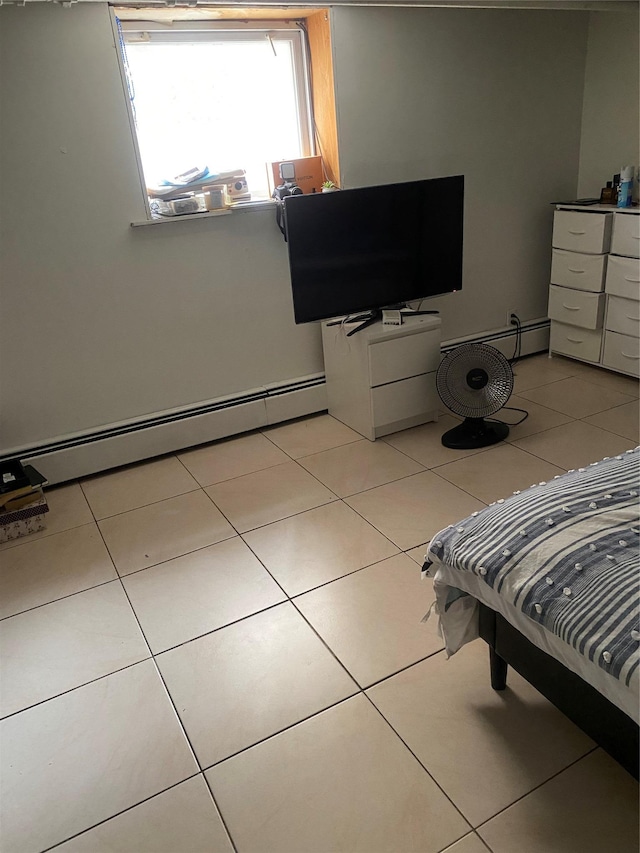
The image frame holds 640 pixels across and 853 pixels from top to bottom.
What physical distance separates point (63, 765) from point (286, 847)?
2.22ft


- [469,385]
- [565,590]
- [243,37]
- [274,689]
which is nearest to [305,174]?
[243,37]

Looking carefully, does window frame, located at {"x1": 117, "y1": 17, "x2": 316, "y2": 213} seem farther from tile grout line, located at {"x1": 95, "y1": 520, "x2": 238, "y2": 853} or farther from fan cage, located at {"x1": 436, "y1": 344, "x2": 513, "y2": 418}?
tile grout line, located at {"x1": 95, "y1": 520, "x2": 238, "y2": 853}

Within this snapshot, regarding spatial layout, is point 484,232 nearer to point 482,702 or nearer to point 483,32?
point 483,32

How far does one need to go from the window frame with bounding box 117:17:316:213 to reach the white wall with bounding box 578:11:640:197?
1.89m

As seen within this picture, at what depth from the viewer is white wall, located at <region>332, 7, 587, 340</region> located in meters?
3.33

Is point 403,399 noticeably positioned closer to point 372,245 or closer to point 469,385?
point 469,385

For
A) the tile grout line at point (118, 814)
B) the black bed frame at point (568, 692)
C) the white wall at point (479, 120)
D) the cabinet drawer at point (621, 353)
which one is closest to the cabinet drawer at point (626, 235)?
the cabinet drawer at point (621, 353)

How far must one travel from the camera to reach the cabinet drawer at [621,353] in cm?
373

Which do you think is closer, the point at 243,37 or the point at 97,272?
the point at 97,272

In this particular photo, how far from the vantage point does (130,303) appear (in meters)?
3.15

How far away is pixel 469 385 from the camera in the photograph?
3.21 m

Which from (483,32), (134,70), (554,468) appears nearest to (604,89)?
(483,32)

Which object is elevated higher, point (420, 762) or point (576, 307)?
point (576, 307)

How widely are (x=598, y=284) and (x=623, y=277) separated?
7.2 inches
